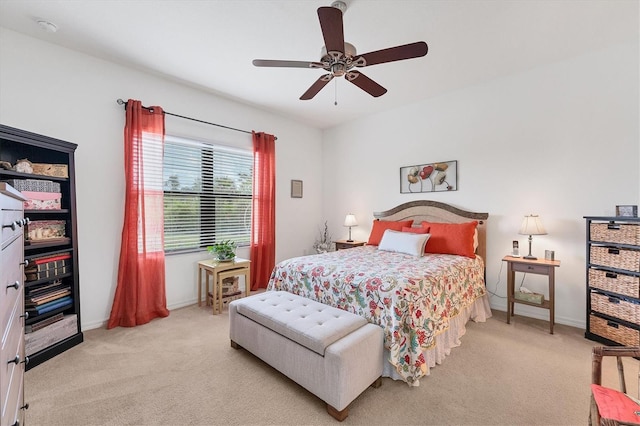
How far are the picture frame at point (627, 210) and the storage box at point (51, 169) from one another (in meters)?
5.19

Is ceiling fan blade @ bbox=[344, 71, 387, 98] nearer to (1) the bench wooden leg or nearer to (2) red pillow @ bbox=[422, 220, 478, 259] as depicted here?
(2) red pillow @ bbox=[422, 220, 478, 259]

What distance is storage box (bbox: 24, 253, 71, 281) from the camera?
91.5 inches

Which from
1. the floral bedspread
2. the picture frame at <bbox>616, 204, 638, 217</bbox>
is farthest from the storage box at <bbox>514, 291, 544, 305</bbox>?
the picture frame at <bbox>616, 204, 638, 217</bbox>

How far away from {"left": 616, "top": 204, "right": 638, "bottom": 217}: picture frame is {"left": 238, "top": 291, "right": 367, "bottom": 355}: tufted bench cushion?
8.80 ft

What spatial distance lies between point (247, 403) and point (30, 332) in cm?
192

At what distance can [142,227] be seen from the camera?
3193 mm

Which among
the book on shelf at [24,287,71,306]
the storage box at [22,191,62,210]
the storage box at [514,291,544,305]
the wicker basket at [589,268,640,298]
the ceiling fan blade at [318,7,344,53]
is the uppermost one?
the ceiling fan blade at [318,7,344,53]

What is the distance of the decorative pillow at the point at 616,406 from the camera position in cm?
109

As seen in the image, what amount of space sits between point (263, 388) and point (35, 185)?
2.55 m

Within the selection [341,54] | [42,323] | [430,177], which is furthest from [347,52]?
[42,323]

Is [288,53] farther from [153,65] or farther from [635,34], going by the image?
[635,34]

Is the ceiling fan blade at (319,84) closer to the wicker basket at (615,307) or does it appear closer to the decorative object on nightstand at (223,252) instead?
the decorative object on nightstand at (223,252)

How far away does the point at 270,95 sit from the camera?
3936mm

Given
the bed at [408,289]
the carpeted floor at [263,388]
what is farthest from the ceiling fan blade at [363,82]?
the carpeted floor at [263,388]
